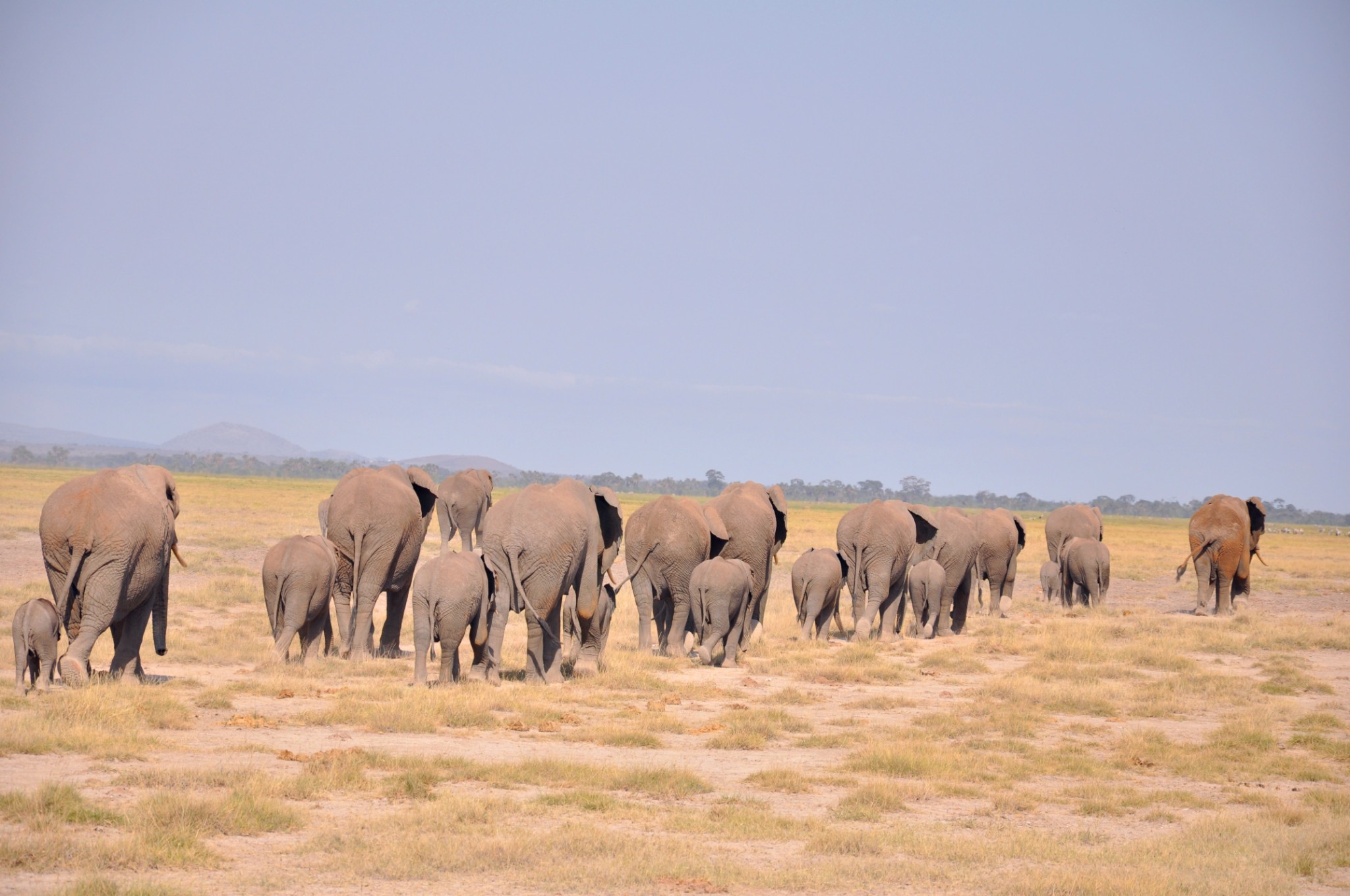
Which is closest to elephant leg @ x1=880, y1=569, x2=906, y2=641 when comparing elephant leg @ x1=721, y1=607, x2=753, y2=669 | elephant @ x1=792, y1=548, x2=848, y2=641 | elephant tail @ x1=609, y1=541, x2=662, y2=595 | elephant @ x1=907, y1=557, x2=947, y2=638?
elephant @ x1=907, y1=557, x2=947, y2=638

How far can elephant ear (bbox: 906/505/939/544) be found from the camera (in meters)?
25.7

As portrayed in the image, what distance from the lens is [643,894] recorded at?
27.5 feet

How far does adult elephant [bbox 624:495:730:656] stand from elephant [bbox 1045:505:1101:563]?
68.0 feet

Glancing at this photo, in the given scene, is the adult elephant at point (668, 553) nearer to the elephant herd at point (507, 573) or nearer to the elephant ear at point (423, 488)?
the elephant herd at point (507, 573)

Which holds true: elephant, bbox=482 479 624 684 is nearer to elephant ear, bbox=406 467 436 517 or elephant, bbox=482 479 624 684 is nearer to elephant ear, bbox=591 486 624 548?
elephant ear, bbox=591 486 624 548

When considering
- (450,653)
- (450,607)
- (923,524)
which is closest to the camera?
(450,607)

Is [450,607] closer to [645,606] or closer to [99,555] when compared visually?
[99,555]

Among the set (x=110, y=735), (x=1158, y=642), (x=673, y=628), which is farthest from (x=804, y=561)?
(x=110, y=735)

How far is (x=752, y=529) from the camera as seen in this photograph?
2189cm

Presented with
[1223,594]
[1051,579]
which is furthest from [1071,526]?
[1223,594]

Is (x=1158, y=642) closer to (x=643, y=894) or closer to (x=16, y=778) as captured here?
(x=643, y=894)

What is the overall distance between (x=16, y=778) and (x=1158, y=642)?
69.3 ft

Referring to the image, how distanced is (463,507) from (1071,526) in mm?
18568

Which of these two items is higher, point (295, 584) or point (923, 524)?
point (923, 524)
